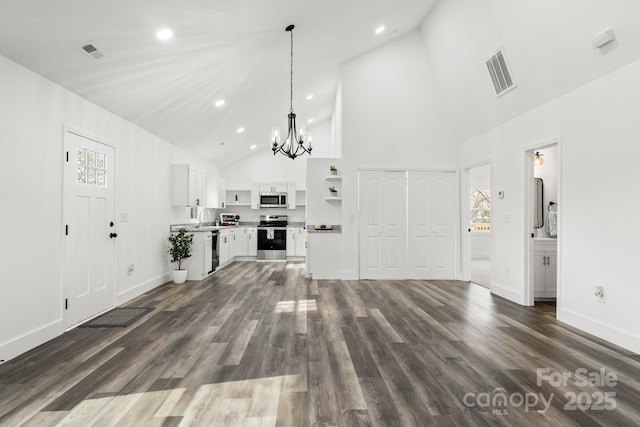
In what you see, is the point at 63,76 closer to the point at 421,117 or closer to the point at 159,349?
the point at 159,349

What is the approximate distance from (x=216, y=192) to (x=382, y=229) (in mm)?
4382

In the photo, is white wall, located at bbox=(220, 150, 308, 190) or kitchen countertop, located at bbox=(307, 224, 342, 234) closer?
kitchen countertop, located at bbox=(307, 224, 342, 234)

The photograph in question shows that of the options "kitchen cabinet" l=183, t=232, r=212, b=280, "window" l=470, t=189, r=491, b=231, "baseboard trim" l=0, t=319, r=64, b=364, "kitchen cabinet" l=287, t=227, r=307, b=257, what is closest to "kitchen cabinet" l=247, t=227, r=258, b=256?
"kitchen cabinet" l=287, t=227, r=307, b=257

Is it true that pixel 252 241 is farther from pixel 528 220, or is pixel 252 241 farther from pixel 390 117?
pixel 528 220

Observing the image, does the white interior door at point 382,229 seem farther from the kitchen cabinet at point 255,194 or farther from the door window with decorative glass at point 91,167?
the door window with decorative glass at point 91,167

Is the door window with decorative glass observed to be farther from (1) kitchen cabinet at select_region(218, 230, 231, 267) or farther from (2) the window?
(2) the window

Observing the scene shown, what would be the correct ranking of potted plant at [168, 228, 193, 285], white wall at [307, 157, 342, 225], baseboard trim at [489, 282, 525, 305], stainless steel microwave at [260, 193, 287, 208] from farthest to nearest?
stainless steel microwave at [260, 193, 287, 208] < white wall at [307, 157, 342, 225] < potted plant at [168, 228, 193, 285] < baseboard trim at [489, 282, 525, 305]

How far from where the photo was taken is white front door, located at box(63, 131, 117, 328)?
3564mm

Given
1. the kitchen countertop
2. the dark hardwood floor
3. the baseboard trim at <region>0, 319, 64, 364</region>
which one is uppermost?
the kitchen countertop

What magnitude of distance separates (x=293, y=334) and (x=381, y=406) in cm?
147

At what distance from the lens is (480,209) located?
9.79m

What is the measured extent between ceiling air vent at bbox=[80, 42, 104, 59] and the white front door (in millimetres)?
930

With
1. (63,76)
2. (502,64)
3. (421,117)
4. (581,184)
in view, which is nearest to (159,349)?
(63,76)

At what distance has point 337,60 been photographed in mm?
6184
